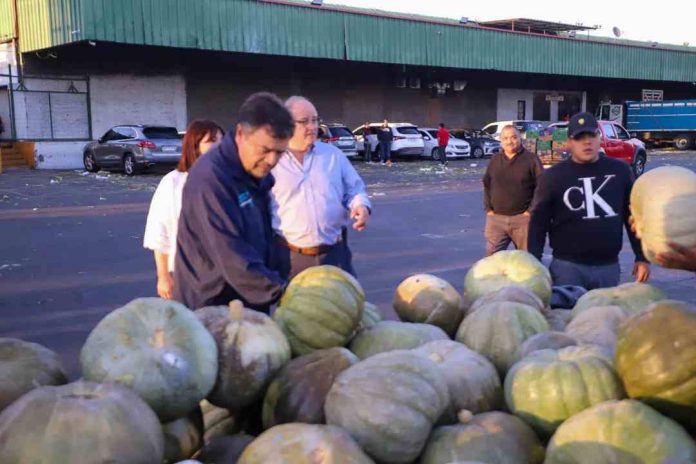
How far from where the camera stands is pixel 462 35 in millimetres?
38406

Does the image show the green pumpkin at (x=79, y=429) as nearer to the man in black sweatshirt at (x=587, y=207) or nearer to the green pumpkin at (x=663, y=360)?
the green pumpkin at (x=663, y=360)

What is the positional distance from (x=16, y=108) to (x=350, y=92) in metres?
17.6

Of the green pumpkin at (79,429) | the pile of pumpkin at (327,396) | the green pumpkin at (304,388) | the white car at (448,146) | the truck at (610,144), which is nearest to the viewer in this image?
the green pumpkin at (79,429)

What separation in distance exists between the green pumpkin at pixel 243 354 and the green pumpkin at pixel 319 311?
8.1 inches

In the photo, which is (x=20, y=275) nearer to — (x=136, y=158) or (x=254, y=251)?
(x=254, y=251)

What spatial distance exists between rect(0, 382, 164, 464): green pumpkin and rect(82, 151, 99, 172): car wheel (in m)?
27.6

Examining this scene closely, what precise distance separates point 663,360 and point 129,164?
25.6m

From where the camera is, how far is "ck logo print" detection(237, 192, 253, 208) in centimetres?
344

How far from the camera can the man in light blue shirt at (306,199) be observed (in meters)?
5.14

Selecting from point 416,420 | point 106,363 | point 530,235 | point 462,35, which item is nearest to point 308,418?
point 416,420

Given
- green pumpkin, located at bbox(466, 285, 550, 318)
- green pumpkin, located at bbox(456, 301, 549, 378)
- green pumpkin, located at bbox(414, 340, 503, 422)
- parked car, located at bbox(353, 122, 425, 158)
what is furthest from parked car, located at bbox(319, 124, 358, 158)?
green pumpkin, located at bbox(414, 340, 503, 422)

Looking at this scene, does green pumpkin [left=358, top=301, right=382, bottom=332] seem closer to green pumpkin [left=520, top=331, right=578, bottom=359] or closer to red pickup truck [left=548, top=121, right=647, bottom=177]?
green pumpkin [left=520, top=331, right=578, bottom=359]

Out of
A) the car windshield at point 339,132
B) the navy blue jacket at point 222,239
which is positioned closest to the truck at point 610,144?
the car windshield at point 339,132

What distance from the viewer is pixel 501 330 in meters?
3.19
